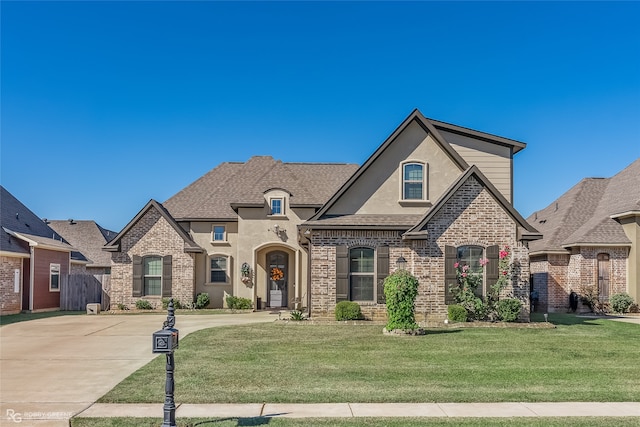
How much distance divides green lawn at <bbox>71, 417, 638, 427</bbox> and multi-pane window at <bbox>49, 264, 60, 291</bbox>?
22313mm

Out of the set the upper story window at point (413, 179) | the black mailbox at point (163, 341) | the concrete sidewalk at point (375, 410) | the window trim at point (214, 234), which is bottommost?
the concrete sidewalk at point (375, 410)

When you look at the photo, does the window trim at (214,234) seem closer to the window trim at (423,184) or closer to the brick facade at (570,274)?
the window trim at (423,184)

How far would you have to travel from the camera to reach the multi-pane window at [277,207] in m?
26.5

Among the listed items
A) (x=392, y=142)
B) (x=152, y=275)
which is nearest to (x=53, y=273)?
(x=152, y=275)

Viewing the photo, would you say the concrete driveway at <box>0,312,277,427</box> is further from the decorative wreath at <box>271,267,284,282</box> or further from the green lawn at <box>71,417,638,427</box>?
the decorative wreath at <box>271,267,284,282</box>

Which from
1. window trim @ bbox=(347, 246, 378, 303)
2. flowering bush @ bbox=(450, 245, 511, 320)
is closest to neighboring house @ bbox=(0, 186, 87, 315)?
window trim @ bbox=(347, 246, 378, 303)

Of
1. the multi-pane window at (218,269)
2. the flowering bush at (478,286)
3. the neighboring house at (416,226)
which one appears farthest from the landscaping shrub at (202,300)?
the flowering bush at (478,286)

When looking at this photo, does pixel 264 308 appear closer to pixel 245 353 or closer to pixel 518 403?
pixel 245 353

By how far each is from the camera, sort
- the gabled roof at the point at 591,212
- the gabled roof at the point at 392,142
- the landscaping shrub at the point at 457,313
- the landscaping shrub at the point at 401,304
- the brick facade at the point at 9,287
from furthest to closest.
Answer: the gabled roof at the point at 591,212 < the brick facade at the point at 9,287 < the gabled roof at the point at 392,142 < the landscaping shrub at the point at 457,313 < the landscaping shrub at the point at 401,304

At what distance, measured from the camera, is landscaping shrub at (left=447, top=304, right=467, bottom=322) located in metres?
18.2

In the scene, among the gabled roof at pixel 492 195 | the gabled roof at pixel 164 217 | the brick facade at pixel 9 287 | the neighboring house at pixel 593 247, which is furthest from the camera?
the gabled roof at pixel 164 217

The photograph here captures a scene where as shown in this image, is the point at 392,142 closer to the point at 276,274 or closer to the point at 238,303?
the point at 276,274

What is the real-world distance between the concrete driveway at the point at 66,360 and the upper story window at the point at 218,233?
6.56 m

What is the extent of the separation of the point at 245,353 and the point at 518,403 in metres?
6.34
